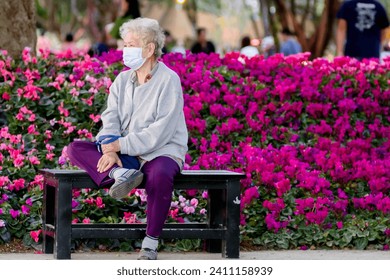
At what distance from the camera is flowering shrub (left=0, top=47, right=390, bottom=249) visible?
8.58m

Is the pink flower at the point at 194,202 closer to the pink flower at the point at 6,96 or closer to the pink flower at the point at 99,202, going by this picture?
the pink flower at the point at 99,202

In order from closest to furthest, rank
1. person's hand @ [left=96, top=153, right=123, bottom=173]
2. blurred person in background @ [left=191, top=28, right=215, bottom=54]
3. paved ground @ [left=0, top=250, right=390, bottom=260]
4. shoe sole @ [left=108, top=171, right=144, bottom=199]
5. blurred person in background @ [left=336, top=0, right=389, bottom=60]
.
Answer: shoe sole @ [left=108, top=171, right=144, bottom=199] → person's hand @ [left=96, top=153, right=123, bottom=173] → paved ground @ [left=0, top=250, right=390, bottom=260] → blurred person in background @ [left=336, top=0, right=389, bottom=60] → blurred person in background @ [left=191, top=28, right=215, bottom=54]

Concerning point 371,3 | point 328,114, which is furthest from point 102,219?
point 371,3

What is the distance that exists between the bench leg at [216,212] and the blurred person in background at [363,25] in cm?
556

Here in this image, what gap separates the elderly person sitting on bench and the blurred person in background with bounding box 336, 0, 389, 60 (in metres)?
6.02

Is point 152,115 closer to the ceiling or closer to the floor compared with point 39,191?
closer to the ceiling

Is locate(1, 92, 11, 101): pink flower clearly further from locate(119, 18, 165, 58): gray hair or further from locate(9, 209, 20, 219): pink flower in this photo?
locate(119, 18, 165, 58): gray hair

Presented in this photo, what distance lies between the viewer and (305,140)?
1021cm

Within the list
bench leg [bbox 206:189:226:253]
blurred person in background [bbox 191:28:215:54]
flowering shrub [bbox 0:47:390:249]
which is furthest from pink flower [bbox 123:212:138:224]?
blurred person in background [bbox 191:28:215:54]

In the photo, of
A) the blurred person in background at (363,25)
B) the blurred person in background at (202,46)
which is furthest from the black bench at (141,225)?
the blurred person in background at (202,46)

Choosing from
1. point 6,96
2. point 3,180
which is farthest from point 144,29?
point 6,96

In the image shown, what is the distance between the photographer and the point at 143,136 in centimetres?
738
